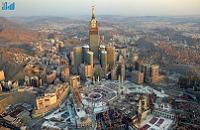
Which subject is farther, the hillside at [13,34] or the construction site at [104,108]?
the hillside at [13,34]

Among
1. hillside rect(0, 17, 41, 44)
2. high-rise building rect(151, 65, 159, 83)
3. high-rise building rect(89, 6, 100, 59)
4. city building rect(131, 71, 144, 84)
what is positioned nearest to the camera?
city building rect(131, 71, 144, 84)

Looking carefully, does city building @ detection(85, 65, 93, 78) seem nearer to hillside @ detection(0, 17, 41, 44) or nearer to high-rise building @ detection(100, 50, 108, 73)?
high-rise building @ detection(100, 50, 108, 73)

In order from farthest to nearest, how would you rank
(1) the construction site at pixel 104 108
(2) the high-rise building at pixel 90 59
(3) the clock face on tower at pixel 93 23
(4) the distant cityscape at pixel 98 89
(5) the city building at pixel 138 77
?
(3) the clock face on tower at pixel 93 23 < (2) the high-rise building at pixel 90 59 < (5) the city building at pixel 138 77 < (4) the distant cityscape at pixel 98 89 < (1) the construction site at pixel 104 108

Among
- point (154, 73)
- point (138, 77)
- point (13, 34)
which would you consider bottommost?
point (138, 77)

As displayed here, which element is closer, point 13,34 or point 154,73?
point 154,73

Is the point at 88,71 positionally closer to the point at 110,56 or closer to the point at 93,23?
the point at 110,56

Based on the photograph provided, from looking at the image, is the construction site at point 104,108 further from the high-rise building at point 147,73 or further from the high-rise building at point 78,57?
the high-rise building at point 78,57

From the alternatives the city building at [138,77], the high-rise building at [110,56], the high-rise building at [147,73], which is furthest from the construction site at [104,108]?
the high-rise building at [110,56]

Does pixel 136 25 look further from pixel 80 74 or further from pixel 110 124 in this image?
pixel 110 124

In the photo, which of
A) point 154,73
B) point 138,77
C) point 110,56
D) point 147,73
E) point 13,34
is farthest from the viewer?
point 13,34

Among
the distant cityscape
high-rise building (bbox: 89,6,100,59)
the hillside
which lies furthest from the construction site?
the hillside

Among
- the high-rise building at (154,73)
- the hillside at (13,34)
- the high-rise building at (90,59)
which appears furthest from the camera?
the hillside at (13,34)

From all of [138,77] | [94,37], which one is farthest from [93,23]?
[138,77]
